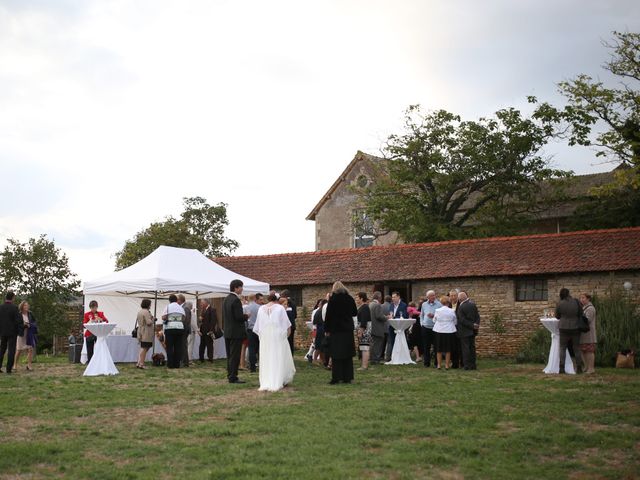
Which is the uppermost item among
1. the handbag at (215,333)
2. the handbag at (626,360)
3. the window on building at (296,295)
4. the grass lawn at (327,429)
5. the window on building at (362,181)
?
the window on building at (362,181)

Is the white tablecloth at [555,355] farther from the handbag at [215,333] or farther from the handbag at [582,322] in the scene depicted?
the handbag at [215,333]

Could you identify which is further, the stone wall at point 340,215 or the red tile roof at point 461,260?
the stone wall at point 340,215

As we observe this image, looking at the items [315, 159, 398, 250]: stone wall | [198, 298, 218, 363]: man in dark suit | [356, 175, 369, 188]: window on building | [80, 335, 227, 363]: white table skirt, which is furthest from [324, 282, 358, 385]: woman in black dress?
[356, 175, 369, 188]: window on building

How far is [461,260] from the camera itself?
2277cm

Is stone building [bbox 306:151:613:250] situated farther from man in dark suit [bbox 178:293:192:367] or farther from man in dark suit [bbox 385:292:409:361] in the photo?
man in dark suit [bbox 178:293:192:367]

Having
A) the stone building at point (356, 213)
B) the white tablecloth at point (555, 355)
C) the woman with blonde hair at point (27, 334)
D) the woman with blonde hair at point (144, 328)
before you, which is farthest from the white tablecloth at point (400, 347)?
the stone building at point (356, 213)

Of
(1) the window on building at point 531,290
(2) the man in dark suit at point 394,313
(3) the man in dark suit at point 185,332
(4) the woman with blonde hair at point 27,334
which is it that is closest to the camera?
(4) the woman with blonde hair at point 27,334

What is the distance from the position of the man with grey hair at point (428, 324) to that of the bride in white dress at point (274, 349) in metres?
5.33

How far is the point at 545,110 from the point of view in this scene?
3175 cm

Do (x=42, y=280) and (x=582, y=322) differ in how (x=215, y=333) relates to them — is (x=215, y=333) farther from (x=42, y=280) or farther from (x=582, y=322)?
(x=42, y=280)

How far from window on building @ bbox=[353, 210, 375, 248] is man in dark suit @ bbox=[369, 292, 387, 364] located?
1596cm

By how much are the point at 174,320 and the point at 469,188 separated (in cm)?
1870

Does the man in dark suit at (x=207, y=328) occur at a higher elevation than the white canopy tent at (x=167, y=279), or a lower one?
lower

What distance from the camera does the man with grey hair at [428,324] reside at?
1727cm
